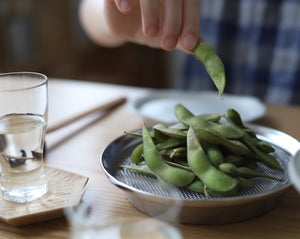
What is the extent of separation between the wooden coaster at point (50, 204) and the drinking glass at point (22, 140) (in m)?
0.01

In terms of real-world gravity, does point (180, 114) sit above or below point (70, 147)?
above

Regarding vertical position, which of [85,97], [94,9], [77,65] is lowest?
[77,65]

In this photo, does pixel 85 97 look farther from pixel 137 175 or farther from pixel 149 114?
pixel 137 175

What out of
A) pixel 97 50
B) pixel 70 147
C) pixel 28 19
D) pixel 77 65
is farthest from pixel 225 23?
pixel 97 50

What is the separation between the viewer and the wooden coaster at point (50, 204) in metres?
0.46

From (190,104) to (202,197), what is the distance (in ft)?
1.55

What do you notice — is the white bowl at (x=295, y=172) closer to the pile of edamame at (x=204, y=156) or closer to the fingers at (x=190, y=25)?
the pile of edamame at (x=204, y=156)

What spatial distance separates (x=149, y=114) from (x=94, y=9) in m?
0.45

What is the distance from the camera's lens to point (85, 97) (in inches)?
40.4

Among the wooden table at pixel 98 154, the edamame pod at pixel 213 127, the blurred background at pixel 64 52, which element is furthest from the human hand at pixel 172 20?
the blurred background at pixel 64 52

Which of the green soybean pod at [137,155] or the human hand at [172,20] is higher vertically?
the human hand at [172,20]

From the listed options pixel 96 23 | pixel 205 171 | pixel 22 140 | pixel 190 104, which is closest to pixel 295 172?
pixel 205 171

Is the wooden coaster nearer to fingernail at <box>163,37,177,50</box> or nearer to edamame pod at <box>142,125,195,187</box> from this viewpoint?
edamame pod at <box>142,125,195,187</box>

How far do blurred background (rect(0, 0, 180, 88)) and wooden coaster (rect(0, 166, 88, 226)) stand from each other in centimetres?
180
